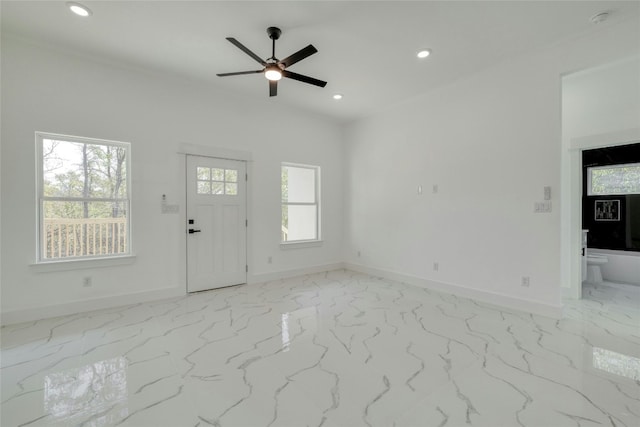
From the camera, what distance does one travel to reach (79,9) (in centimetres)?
257

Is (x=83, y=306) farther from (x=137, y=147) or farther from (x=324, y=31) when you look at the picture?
(x=324, y=31)

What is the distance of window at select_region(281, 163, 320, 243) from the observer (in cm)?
560

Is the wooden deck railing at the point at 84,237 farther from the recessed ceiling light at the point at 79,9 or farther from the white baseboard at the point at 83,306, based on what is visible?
the recessed ceiling light at the point at 79,9

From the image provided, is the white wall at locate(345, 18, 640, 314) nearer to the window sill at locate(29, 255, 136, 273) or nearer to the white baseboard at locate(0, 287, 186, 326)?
the white baseboard at locate(0, 287, 186, 326)

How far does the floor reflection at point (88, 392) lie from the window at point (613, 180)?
7.39 metres

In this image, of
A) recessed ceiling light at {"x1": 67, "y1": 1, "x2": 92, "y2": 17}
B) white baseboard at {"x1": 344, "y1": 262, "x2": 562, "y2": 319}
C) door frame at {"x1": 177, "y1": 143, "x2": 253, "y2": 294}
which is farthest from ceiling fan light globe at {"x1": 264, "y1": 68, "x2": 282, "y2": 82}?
white baseboard at {"x1": 344, "y1": 262, "x2": 562, "y2": 319}

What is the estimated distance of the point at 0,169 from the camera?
2939 mm

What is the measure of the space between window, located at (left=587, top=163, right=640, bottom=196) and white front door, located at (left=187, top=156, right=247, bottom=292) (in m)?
6.32

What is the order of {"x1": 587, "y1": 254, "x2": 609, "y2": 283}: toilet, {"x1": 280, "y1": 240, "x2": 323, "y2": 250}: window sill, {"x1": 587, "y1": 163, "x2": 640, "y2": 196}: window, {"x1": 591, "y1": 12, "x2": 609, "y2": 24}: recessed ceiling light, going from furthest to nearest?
{"x1": 280, "y1": 240, "x2": 323, "y2": 250}: window sill
{"x1": 587, "y1": 163, "x2": 640, "y2": 196}: window
{"x1": 587, "y1": 254, "x2": 609, "y2": 283}: toilet
{"x1": 591, "y1": 12, "x2": 609, "y2": 24}: recessed ceiling light

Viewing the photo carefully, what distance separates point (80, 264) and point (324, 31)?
3.76 m

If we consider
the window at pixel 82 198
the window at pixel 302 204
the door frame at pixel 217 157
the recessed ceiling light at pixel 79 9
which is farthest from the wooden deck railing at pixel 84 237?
the window at pixel 302 204

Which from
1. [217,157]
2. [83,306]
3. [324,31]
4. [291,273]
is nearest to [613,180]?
[324,31]

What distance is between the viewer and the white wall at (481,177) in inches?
125

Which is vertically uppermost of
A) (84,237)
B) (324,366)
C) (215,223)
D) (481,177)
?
(481,177)
